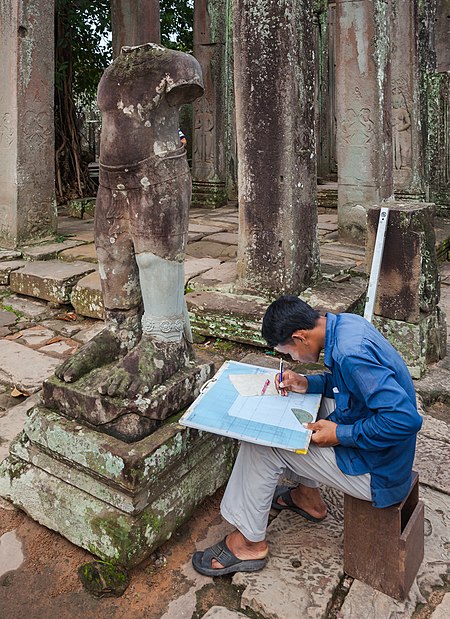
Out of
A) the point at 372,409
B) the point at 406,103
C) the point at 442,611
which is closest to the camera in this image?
the point at 372,409

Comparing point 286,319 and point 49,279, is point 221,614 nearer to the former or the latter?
point 286,319

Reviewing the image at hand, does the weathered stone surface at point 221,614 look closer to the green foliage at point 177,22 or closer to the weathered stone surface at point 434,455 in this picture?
the weathered stone surface at point 434,455

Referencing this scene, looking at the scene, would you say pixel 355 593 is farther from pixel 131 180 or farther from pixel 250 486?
pixel 131 180

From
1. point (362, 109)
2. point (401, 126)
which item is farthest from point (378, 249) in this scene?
point (401, 126)

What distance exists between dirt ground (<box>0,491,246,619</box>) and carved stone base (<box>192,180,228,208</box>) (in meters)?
8.35

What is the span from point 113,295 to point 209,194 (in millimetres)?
8008

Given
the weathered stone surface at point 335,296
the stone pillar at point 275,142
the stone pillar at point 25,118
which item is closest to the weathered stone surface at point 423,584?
the weathered stone surface at point 335,296

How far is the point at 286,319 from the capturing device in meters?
2.00

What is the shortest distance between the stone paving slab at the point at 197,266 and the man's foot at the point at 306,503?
280 centimetres

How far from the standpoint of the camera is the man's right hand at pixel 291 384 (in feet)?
7.38

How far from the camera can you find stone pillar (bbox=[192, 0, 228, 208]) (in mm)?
9750

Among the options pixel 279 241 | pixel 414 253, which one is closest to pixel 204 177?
pixel 279 241

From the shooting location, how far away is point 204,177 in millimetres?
10289

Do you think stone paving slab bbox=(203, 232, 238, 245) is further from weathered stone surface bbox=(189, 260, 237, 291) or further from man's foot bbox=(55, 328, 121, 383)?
man's foot bbox=(55, 328, 121, 383)
